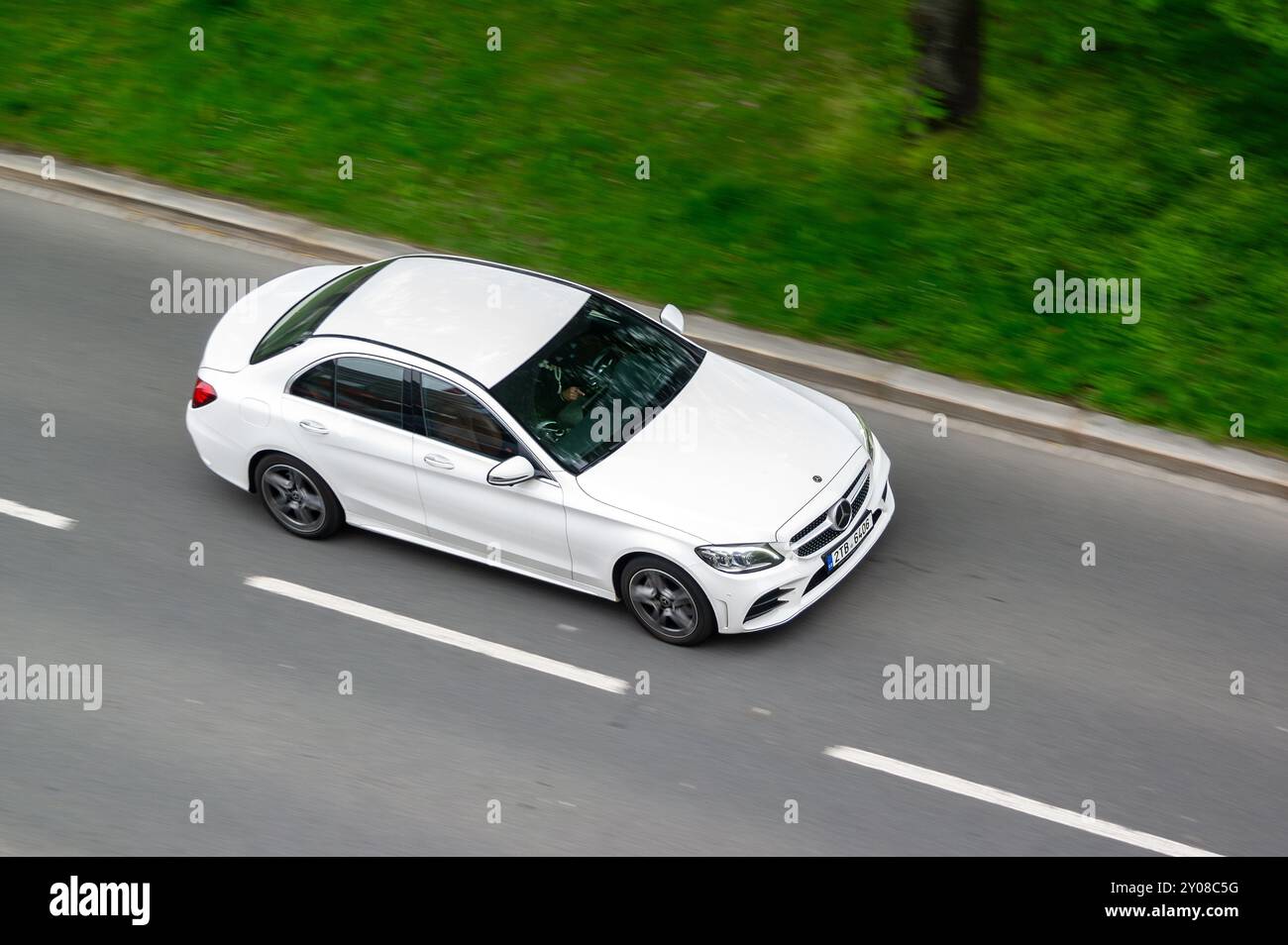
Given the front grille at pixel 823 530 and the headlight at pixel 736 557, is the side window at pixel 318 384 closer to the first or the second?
the headlight at pixel 736 557

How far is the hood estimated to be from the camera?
928cm

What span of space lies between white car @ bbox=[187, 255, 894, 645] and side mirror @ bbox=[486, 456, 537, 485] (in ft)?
0.05

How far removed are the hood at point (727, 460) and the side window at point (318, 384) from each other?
1883 mm

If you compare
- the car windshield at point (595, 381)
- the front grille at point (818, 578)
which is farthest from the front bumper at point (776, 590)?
the car windshield at point (595, 381)

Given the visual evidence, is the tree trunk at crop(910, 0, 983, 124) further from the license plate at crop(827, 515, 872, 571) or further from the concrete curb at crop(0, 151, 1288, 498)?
the license plate at crop(827, 515, 872, 571)

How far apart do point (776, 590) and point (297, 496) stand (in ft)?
11.3

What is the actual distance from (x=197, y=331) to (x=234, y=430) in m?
2.57

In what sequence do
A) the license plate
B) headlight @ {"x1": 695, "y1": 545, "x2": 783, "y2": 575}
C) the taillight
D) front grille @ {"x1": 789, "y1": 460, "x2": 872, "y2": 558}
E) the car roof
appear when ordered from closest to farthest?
headlight @ {"x1": 695, "y1": 545, "x2": 783, "y2": 575} → front grille @ {"x1": 789, "y1": 460, "x2": 872, "y2": 558} → the license plate → the car roof → the taillight

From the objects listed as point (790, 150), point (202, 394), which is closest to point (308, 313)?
point (202, 394)

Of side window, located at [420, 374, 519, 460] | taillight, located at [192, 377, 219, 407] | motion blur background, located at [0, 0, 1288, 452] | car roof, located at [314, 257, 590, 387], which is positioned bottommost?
side window, located at [420, 374, 519, 460]

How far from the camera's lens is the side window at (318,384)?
9984 millimetres

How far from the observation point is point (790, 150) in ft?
45.0

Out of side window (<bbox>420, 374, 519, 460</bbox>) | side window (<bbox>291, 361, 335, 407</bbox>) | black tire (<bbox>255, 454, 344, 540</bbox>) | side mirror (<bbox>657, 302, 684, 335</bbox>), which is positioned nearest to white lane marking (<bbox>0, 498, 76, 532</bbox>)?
black tire (<bbox>255, 454, 344, 540</bbox>)

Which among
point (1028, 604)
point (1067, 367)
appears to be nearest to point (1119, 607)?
point (1028, 604)
